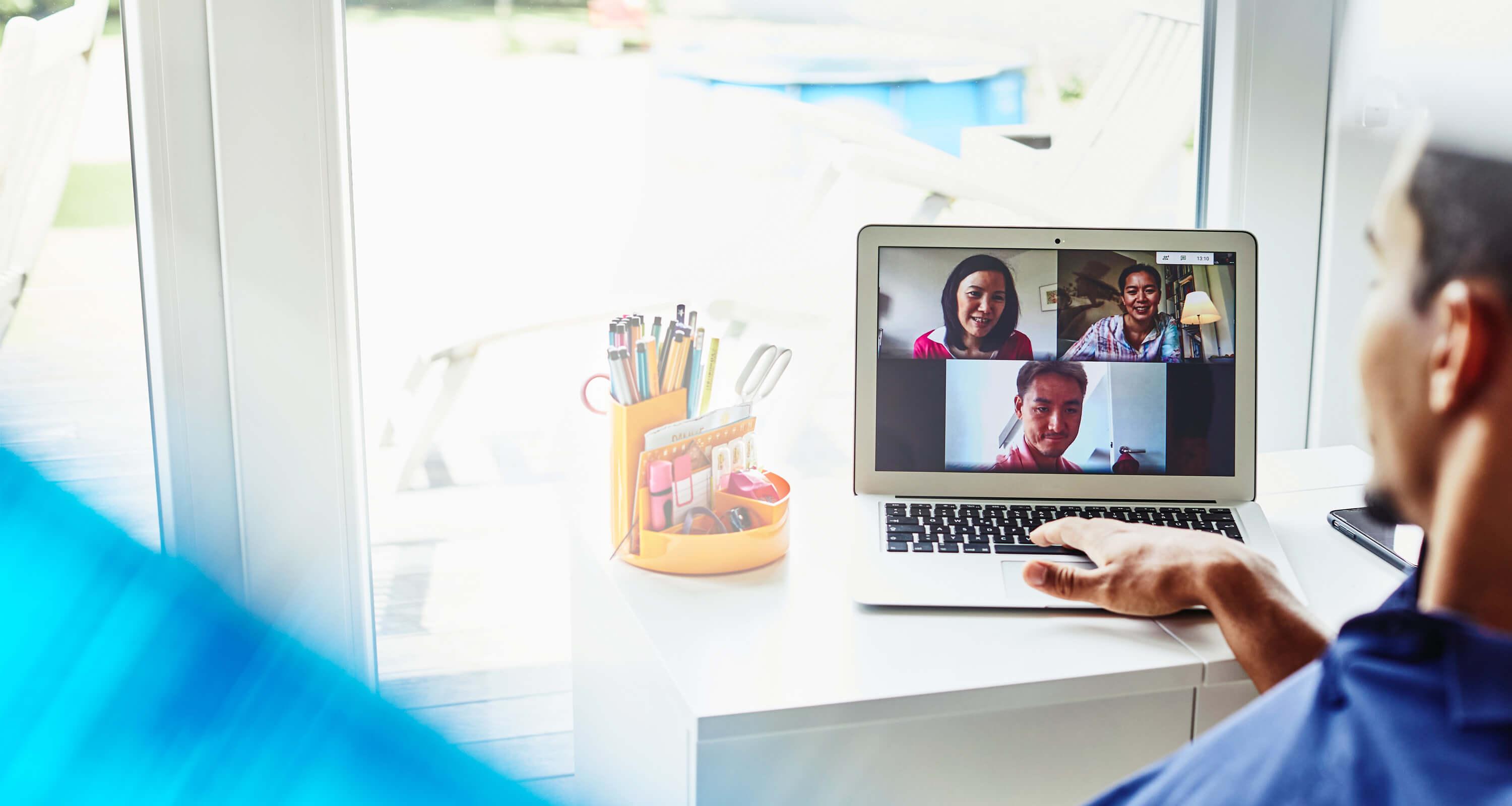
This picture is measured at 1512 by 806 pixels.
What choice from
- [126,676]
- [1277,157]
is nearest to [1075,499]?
[1277,157]

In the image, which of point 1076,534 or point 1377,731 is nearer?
point 1377,731

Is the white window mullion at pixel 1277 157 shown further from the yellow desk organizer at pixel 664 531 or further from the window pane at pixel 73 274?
the window pane at pixel 73 274

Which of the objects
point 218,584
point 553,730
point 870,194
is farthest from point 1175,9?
point 218,584

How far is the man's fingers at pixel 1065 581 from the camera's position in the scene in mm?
1069

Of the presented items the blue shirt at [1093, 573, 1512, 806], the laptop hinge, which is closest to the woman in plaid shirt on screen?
the laptop hinge

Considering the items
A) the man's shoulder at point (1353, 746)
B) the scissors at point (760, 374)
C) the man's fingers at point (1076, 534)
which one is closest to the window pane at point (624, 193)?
the scissors at point (760, 374)

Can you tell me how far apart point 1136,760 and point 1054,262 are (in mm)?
550

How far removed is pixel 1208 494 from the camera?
1.31m

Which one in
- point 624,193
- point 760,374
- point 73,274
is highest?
point 624,193

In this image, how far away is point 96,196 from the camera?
4.24ft

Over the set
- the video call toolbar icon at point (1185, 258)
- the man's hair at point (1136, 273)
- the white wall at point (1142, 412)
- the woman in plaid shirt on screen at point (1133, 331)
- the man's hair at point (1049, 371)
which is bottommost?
the white wall at point (1142, 412)

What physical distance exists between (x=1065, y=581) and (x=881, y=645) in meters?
0.19

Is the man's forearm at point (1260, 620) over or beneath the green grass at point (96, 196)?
beneath

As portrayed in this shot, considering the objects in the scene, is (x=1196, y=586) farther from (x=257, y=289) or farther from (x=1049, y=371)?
(x=257, y=289)
